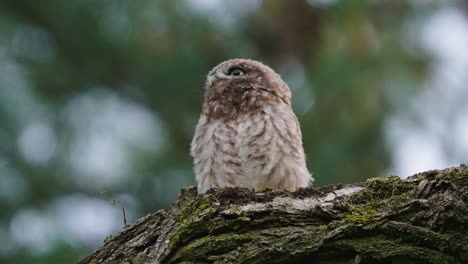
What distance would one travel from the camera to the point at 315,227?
11.8ft

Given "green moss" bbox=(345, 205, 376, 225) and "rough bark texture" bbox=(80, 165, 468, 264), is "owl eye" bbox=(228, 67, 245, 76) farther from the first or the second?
"green moss" bbox=(345, 205, 376, 225)

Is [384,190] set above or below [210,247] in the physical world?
above

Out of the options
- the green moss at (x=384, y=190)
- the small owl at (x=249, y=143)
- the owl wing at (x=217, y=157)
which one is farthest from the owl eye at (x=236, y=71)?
the green moss at (x=384, y=190)

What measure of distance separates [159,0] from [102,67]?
852mm

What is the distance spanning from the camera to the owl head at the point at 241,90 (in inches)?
213

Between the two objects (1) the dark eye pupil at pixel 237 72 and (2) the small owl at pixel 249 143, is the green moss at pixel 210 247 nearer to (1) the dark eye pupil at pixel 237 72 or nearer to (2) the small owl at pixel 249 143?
(2) the small owl at pixel 249 143

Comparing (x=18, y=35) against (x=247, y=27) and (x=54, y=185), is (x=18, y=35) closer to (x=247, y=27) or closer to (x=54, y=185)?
(x=54, y=185)

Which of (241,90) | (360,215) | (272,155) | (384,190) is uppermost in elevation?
(241,90)

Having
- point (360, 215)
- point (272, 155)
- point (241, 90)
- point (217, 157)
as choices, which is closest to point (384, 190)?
point (360, 215)

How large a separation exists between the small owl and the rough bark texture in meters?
1.16

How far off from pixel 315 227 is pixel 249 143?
1.52 m

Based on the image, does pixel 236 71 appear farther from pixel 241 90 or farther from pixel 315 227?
pixel 315 227

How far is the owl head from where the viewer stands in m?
5.40

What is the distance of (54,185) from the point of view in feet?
27.0
